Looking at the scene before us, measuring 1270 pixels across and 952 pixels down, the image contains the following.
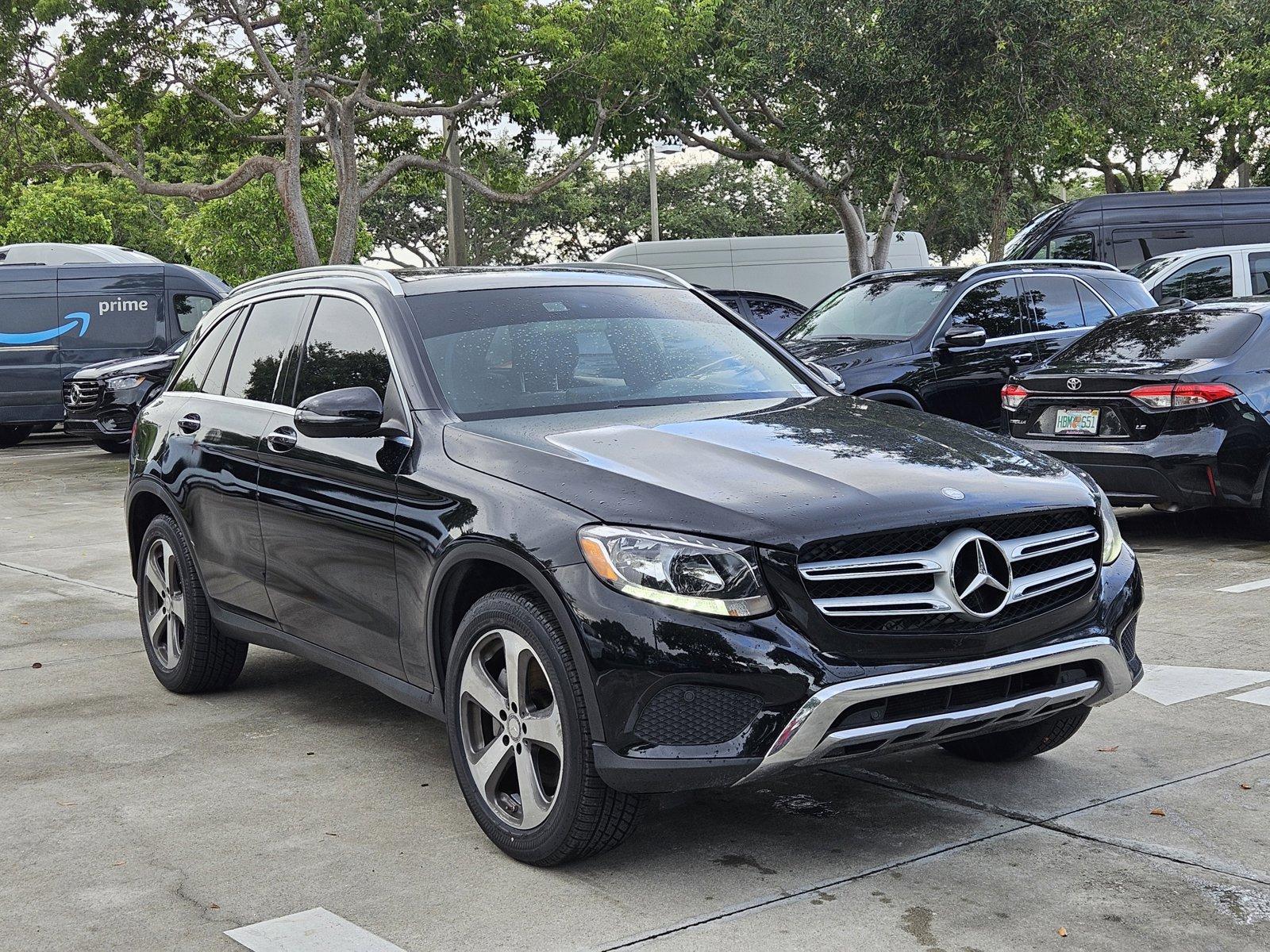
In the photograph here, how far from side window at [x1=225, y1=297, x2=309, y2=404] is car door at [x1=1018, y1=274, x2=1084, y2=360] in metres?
7.59

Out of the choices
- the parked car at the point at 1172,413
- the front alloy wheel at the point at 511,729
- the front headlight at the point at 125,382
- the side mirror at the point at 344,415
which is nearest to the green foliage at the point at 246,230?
the front headlight at the point at 125,382

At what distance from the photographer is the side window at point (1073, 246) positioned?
21.4 metres

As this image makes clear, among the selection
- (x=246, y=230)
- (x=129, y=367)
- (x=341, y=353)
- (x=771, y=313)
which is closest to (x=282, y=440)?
(x=341, y=353)

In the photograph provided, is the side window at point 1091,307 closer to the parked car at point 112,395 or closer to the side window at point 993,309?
the side window at point 993,309

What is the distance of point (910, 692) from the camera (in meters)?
3.78

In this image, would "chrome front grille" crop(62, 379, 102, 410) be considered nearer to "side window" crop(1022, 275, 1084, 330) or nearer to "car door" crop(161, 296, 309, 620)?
"side window" crop(1022, 275, 1084, 330)

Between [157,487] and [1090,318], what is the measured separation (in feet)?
27.3

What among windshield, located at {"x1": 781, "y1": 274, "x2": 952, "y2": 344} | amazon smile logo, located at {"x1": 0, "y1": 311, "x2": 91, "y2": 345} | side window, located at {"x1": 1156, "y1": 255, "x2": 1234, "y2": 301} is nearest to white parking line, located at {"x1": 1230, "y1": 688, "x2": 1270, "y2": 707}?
windshield, located at {"x1": 781, "y1": 274, "x2": 952, "y2": 344}

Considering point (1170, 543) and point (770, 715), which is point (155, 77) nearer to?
point (1170, 543)

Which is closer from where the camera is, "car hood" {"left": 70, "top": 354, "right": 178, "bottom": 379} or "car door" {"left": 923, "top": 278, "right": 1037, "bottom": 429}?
"car door" {"left": 923, "top": 278, "right": 1037, "bottom": 429}

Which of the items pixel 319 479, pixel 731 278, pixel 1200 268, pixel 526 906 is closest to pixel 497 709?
pixel 526 906

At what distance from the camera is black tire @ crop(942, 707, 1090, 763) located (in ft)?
15.9

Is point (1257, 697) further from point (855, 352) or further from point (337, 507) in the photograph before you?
point (855, 352)

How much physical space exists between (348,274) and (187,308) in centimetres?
1651
